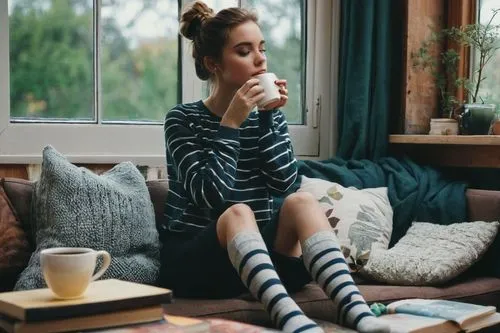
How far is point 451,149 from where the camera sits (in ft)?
10.0

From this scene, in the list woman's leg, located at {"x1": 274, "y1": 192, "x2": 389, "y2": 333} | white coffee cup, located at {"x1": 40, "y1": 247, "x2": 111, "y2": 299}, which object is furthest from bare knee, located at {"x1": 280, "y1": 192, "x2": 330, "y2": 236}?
white coffee cup, located at {"x1": 40, "y1": 247, "x2": 111, "y2": 299}

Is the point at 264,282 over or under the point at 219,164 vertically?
under

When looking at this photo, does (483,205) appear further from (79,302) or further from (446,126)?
(79,302)

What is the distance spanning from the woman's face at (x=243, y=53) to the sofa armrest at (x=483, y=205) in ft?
3.18

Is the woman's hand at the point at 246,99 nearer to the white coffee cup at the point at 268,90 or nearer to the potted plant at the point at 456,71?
the white coffee cup at the point at 268,90

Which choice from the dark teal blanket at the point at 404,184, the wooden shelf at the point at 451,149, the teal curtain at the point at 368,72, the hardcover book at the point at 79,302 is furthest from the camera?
the teal curtain at the point at 368,72

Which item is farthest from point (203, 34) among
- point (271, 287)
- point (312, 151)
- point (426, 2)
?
point (426, 2)

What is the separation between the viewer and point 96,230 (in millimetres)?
1999

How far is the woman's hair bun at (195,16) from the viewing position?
226cm

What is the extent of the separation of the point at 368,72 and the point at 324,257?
1.44 meters

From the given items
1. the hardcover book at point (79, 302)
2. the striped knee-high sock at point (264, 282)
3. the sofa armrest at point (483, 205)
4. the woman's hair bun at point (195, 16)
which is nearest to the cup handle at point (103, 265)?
the hardcover book at point (79, 302)

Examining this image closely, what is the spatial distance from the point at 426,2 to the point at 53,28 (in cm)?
156

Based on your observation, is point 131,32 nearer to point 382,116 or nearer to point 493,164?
point 382,116

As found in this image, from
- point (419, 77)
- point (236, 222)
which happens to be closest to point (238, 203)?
point (236, 222)
